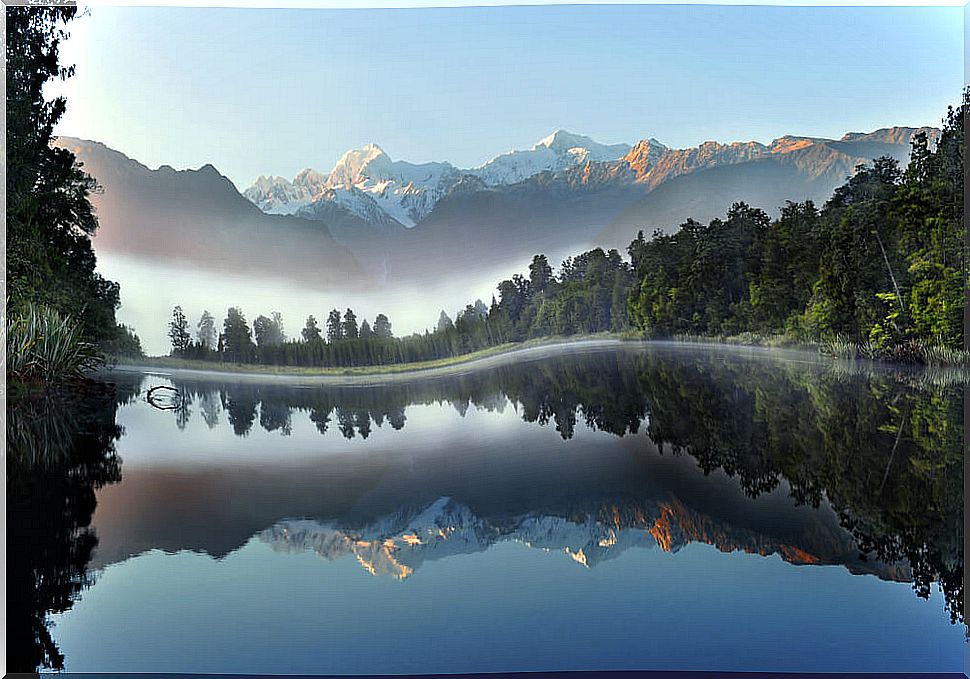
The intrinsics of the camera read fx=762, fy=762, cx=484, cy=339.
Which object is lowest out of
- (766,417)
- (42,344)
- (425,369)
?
(766,417)

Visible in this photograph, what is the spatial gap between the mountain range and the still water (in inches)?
18.7

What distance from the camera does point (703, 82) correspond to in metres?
2.97

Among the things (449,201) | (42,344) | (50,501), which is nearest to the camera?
(50,501)

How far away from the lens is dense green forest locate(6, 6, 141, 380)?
2.82 metres

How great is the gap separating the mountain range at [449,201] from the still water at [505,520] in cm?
48

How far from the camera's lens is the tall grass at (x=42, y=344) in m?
2.83

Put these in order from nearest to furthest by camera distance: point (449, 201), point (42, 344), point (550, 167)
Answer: point (42, 344) → point (550, 167) → point (449, 201)

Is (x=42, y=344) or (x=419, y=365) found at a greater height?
(x=42, y=344)

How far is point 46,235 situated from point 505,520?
6.64ft

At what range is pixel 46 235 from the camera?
287cm

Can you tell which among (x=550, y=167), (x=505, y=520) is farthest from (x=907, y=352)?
(x=505, y=520)

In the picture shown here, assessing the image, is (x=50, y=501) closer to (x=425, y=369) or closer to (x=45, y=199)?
(x=45, y=199)

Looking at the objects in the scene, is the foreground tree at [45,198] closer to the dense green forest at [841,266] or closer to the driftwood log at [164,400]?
the driftwood log at [164,400]

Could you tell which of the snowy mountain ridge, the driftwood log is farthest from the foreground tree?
the snowy mountain ridge
